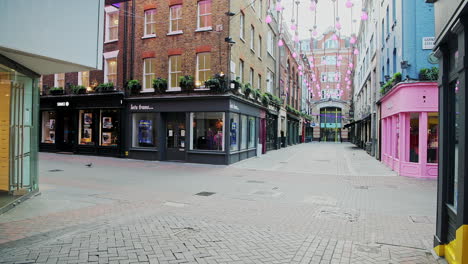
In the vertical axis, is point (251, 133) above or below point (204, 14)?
below

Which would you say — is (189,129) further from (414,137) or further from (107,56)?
(414,137)

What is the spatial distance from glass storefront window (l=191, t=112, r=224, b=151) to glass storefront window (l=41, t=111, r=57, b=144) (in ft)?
38.4

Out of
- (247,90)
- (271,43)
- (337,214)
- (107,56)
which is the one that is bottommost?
(337,214)

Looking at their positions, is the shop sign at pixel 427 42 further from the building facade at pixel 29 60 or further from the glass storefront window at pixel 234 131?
the building facade at pixel 29 60

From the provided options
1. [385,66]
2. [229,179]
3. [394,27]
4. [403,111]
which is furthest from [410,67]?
[229,179]

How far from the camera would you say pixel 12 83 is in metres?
7.18

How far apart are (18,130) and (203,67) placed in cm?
1073

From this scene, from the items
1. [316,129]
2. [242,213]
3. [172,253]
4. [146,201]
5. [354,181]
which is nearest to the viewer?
[172,253]

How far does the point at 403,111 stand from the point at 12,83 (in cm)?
1343

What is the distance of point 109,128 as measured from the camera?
64.5ft

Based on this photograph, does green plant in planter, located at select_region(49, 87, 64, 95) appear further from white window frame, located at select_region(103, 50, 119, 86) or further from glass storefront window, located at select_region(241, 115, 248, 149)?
glass storefront window, located at select_region(241, 115, 248, 149)

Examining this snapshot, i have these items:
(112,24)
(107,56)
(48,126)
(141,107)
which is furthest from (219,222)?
(48,126)

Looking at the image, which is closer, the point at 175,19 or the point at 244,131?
the point at 175,19

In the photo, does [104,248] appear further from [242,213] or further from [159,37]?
[159,37]
